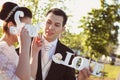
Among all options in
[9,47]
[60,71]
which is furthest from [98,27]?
[9,47]

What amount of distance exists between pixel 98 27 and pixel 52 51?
1835 cm

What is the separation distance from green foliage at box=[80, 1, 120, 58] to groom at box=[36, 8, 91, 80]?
57.3 ft

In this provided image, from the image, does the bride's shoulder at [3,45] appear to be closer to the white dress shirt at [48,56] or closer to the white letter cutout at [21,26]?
the white letter cutout at [21,26]

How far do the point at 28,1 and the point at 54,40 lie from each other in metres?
8.70

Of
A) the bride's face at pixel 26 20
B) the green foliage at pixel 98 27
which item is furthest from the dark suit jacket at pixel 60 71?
the green foliage at pixel 98 27

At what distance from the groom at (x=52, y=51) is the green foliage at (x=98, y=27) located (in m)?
17.5

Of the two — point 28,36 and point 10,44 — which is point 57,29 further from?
point 28,36

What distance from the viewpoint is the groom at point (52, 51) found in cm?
426

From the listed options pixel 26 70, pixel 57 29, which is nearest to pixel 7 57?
pixel 26 70

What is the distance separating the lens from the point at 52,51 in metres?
4.57

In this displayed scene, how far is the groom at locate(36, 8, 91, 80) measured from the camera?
4258 millimetres

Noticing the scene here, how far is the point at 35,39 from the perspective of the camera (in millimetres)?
3559

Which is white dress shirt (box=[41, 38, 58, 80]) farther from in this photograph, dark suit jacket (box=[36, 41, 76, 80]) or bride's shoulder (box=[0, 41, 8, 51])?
bride's shoulder (box=[0, 41, 8, 51])

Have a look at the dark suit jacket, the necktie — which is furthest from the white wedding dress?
the dark suit jacket
